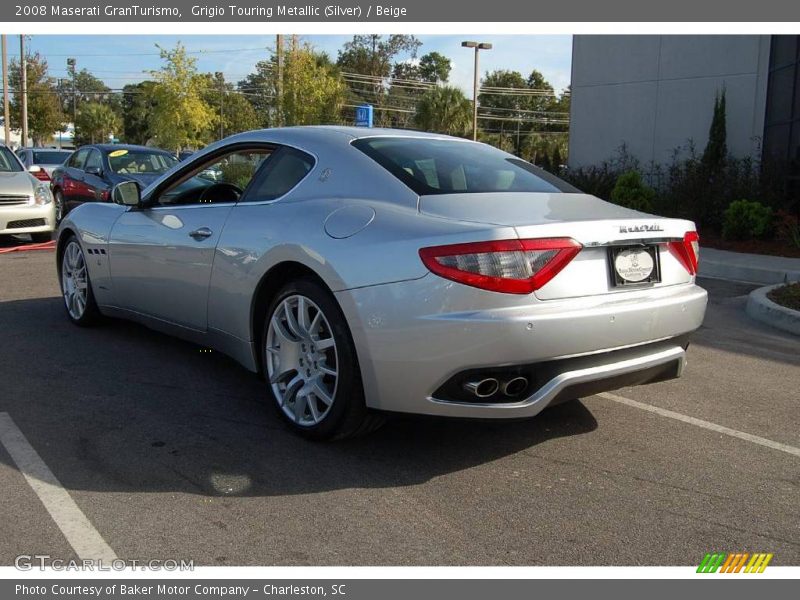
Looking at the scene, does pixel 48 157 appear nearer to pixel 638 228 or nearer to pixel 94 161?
pixel 94 161

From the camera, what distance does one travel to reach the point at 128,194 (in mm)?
5527

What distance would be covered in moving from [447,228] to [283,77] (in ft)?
94.2

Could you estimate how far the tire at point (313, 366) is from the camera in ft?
12.0

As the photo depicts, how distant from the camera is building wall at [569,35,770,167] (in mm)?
15719

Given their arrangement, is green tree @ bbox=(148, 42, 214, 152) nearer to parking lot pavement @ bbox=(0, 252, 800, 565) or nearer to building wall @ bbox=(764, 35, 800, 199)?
building wall @ bbox=(764, 35, 800, 199)

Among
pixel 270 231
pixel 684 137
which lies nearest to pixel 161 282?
pixel 270 231

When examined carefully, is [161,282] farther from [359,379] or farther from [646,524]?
[646,524]

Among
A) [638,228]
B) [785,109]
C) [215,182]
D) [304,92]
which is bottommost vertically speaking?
[638,228]

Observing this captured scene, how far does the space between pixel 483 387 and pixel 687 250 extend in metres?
1.45

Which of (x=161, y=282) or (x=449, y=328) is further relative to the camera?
(x=161, y=282)

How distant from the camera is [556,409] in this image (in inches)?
178

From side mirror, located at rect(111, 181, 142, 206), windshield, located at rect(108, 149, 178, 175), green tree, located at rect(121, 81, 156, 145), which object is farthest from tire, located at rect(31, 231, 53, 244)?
green tree, located at rect(121, 81, 156, 145)

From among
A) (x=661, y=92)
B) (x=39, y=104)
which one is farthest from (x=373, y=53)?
(x=661, y=92)
